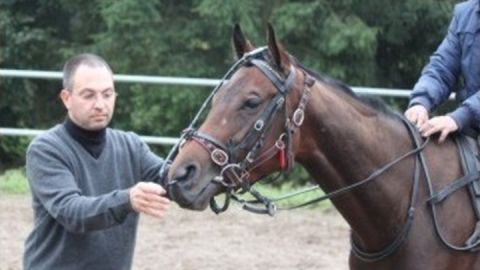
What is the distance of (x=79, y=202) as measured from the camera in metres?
3.69

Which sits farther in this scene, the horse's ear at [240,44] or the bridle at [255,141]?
the horse's ear at [240,44]

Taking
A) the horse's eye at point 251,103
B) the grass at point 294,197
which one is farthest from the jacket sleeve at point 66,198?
the grass at point 294,197

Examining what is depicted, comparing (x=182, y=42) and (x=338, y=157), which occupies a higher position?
(x=338, y=157)

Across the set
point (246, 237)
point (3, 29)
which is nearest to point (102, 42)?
point (3, 29)

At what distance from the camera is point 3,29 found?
723 inches

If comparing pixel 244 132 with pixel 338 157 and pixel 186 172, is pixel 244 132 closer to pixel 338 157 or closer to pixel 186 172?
pixel 186 172

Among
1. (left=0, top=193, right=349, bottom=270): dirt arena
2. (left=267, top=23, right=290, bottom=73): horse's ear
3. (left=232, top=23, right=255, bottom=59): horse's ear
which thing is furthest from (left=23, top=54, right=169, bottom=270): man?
(left=0, top=193, right=349, bottom=270): dirt arena

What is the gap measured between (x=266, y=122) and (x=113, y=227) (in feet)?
2.35

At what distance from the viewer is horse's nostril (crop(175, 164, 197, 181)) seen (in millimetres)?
3621

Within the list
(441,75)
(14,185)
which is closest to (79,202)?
(441,75)

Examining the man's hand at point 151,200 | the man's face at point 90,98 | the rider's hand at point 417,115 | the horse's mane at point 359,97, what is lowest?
the rider's hand at point 417,115

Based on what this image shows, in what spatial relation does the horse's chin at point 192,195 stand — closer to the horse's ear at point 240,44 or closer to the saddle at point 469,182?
the horse's ear at point 240,44

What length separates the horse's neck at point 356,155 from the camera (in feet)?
13.1

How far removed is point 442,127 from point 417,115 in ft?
0.71
